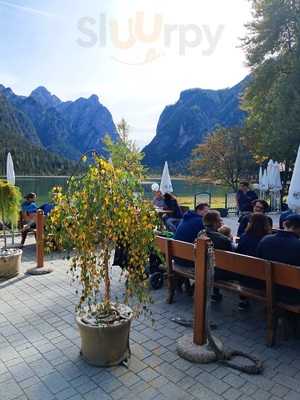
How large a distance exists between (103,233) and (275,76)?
19752 mm

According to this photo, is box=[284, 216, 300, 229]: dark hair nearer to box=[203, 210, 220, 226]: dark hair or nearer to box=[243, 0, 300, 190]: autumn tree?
box=[203, 210, 220, 226]: dark hair

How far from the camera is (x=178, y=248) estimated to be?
4.80 meters

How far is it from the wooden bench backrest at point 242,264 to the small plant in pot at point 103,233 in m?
1.24

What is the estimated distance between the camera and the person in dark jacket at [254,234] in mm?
4340

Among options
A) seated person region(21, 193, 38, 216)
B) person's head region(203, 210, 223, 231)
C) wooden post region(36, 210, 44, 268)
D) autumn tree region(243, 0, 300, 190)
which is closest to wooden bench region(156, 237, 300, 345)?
person's head region(203, 210, 223, 231)

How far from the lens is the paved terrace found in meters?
2.93

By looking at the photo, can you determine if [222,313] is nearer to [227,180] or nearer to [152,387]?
[152,387]

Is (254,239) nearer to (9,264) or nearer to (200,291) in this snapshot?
(200,291)

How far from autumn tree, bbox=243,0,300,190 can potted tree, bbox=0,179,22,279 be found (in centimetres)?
1531

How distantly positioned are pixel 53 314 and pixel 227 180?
23.1 m

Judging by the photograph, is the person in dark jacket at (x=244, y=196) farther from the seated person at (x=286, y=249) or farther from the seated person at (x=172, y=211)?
the seated person at (x=286, y=249)

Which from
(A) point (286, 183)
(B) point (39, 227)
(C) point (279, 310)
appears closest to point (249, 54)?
(A) point (286, 183)

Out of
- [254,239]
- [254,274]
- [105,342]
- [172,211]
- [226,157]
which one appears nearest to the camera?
[105,342]

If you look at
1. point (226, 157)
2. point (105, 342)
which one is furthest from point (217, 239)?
point (226, 157)
